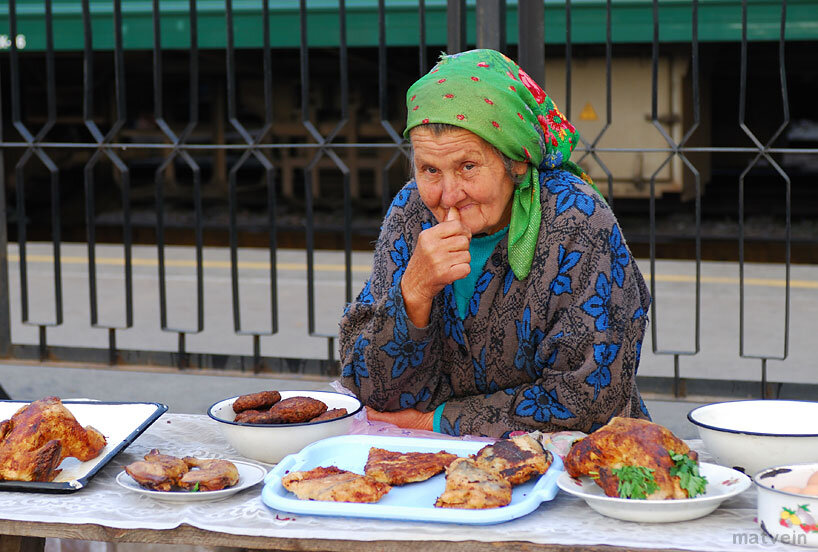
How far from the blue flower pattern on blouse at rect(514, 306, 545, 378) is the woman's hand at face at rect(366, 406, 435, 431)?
0.23 metres

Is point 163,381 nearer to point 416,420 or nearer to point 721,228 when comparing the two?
point 416,420

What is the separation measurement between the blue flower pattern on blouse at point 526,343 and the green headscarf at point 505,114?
0.10 m

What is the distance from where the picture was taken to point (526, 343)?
2.12 meters

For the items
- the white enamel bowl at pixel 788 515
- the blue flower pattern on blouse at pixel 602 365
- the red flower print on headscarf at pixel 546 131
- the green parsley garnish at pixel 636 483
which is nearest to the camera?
the white enamel bowl at pixel 788 515

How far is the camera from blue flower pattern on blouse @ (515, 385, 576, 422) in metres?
2.04

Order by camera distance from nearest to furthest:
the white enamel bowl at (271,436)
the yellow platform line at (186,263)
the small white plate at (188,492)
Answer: the small white plate at (188,492), the white enamel bowl at (271,436), the yellow platform line at (186,263)

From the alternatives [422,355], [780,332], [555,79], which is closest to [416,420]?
[422,355]

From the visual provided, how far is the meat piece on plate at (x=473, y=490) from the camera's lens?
1.50 m

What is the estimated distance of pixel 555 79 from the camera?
9953mm

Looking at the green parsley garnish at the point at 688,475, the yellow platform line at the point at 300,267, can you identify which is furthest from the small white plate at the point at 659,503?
the yellow platform line at the point at 300,267

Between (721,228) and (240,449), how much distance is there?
32.2 feet

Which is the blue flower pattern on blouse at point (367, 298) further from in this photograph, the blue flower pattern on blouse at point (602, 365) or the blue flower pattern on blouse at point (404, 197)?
the blue flower pattern on blouse at point (602, 365)

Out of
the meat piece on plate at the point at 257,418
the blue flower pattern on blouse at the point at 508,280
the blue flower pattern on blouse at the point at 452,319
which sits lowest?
the meat piece on plate at the point at 257,418

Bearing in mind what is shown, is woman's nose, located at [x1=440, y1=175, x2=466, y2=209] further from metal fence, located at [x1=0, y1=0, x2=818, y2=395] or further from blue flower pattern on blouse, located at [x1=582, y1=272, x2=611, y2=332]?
metal fence, located at [x1=0, y1=0, x2=818, y2=395]
